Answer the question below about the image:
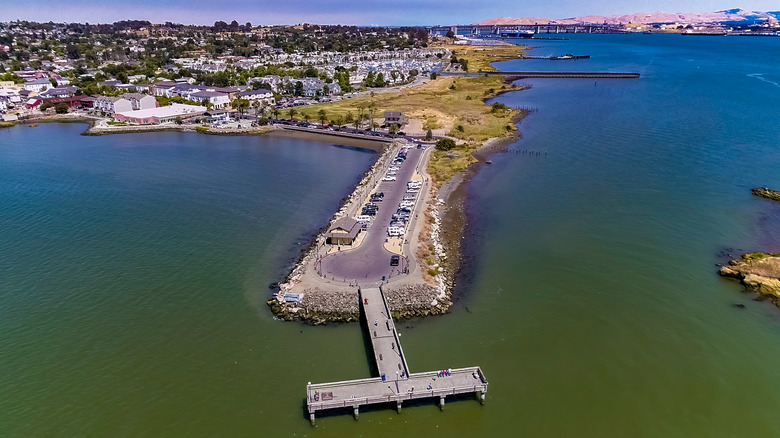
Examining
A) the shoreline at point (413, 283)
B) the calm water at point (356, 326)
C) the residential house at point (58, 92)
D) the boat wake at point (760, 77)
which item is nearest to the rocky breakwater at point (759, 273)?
the calm water at point (356, 326)

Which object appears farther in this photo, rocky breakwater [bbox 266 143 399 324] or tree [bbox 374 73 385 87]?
tree [bbox 374 73 385 87]

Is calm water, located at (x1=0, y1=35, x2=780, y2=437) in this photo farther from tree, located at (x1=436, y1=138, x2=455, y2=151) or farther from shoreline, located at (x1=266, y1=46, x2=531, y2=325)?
tree, located at (x1=436, y1=138, x2=455, y2=151)

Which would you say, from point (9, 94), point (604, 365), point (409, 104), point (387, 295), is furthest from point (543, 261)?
point (9, 94)

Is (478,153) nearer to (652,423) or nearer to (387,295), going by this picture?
(387,295)

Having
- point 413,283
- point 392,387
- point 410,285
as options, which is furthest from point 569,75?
point 392,387

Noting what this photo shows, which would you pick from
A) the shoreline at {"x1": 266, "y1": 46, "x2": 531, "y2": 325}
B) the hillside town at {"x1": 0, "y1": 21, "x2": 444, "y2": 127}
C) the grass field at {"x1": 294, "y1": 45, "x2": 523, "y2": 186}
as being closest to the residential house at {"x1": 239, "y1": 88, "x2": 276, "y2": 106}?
the hillside town at {"x1": 0, "y1": 21, "x2": 444, "y2": 127}

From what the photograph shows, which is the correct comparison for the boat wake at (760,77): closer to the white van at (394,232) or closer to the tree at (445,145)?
the tree at (445,145)

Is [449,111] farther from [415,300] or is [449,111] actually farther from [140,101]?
[415,300]
